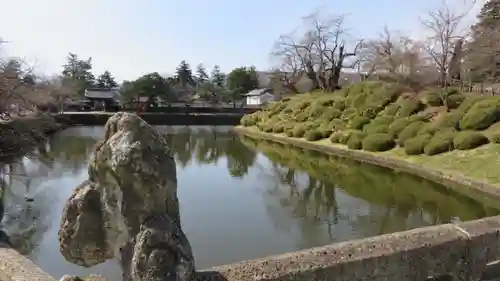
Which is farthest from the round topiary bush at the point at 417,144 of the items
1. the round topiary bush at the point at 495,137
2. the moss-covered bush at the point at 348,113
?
the moss-covered bush at the point at 348,113

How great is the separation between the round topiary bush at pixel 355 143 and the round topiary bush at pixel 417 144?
3137mm

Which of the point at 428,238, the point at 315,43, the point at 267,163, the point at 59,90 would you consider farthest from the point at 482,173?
the point at 59,90

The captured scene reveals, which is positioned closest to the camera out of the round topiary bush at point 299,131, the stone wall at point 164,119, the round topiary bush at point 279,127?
the round topiary bush at point 299,131

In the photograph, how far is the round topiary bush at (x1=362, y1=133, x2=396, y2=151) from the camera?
20.4m

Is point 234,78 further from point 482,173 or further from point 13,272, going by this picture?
point 13,272

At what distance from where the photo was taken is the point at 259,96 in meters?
58.9

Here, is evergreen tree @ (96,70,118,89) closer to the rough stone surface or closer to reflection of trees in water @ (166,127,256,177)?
reflection of trees in water @ (166,127,256,177)

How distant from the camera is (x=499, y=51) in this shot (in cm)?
2084

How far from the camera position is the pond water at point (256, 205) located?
8.03 metres

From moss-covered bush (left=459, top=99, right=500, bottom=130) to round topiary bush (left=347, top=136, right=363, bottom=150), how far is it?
4575mm

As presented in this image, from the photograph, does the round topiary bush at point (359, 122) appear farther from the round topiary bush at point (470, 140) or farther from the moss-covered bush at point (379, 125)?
the round topiary bush at point (470, 140)

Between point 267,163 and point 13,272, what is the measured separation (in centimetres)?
1734

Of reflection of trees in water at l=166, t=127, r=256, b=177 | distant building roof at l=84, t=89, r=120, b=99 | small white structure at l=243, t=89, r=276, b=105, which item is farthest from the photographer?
small white structure at l=243, t=89, r=276, b=105

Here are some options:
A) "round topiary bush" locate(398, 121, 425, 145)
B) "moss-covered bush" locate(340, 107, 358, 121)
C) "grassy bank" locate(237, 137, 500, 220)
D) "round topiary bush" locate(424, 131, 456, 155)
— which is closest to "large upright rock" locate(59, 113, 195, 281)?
"grassy bank" locate(237, 137, 500, 220)
